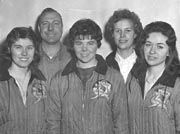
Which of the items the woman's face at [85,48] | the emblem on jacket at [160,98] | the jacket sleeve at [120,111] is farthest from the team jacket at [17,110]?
the emblem on jacket at [160,98]

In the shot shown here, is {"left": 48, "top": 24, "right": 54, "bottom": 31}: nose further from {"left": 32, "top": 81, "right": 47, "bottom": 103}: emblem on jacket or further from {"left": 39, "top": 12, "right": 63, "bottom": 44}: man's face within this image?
{"left": 32, "top": 81, "right": 47, "bottom": 103}: emblem on jacket

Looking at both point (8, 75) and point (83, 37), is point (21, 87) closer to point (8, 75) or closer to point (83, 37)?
point (8, 75)

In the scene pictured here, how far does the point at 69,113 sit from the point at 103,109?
8.8 inches

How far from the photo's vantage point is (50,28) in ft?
9.44

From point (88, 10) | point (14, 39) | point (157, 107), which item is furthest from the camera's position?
point (88, 10)

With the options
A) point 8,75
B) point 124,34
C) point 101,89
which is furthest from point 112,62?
point 8,75

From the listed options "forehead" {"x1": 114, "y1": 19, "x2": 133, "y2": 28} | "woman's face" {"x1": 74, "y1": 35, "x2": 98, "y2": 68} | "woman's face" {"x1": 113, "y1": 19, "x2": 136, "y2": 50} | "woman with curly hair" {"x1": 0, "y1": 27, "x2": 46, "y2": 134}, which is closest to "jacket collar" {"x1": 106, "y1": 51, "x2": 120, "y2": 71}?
"woman's face" {"x1": 113, "y1": 19, "x2": 136, "y2": 50}

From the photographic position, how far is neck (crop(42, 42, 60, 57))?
283 centimetres

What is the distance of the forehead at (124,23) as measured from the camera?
2719mm

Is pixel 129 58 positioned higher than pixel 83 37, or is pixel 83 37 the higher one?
pixel 83 37

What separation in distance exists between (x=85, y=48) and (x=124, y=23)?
1.95 feet

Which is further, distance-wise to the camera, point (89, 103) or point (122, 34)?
point (122, 34)

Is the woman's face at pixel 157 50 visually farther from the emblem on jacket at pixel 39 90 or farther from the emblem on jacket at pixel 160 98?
the emblem on jacket at pixel 39 90

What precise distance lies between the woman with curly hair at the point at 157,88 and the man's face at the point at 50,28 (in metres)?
0.85
